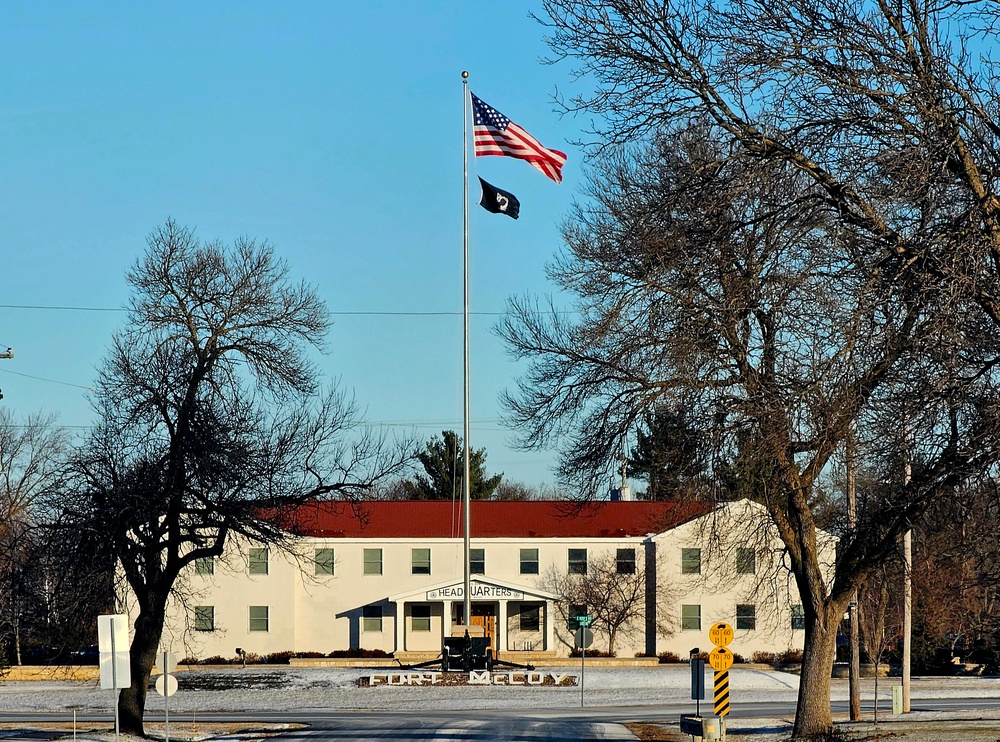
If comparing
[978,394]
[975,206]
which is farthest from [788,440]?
[975,206]

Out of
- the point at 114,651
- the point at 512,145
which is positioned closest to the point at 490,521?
the point at 512,145

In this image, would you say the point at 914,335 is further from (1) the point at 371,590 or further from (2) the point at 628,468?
(1) the point at 371,590

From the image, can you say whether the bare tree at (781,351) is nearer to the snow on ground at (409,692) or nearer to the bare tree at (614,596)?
the snow on ground at (409,692)

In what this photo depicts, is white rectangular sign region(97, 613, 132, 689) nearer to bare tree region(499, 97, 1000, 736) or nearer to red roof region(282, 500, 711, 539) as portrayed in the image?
bare tree region(499, 97, 1000, 736)

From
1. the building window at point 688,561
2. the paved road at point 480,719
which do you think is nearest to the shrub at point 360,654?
the building window at point 688,561

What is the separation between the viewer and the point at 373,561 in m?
60.4

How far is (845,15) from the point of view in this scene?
42.8 ft

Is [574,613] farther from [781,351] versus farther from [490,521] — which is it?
[781,351]

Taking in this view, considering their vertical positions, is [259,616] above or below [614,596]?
below

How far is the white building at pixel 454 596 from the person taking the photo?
58.2 meters

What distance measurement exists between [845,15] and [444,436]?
62.5m

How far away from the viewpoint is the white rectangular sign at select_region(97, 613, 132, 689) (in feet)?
64.0

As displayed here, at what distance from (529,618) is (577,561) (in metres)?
3.68

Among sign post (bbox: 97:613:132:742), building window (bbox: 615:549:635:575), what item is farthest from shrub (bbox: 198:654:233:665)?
sign post (bbox: 97:613:132:742)
